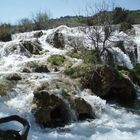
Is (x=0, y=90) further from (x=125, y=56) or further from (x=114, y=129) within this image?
(x=125, y=56)

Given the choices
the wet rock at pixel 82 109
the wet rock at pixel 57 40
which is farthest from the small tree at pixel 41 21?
the wet rock at pixel 82 109

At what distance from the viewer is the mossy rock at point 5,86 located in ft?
37.4

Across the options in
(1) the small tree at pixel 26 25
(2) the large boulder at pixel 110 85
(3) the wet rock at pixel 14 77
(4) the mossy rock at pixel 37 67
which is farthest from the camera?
(1) the small tree at pixel 26 25

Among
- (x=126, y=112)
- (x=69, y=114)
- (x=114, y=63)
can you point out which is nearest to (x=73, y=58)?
(x=114, y=63)

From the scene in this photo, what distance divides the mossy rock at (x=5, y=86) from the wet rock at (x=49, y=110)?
3.74 ft

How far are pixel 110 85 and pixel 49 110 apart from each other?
436 cm

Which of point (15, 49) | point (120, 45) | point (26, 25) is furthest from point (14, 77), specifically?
point (26, 25)

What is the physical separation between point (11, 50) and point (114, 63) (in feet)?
18.4

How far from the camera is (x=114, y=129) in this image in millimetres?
10227

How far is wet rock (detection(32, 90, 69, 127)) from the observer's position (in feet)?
34.8

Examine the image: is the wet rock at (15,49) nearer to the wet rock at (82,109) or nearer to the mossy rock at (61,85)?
the mossy rock at (61,85)

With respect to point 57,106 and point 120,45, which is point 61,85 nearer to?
point 57,106

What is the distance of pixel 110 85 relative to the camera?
1435 centimetres

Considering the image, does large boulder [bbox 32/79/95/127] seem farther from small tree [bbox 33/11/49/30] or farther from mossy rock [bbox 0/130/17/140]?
small tree [bbox 33/11/49/30]
